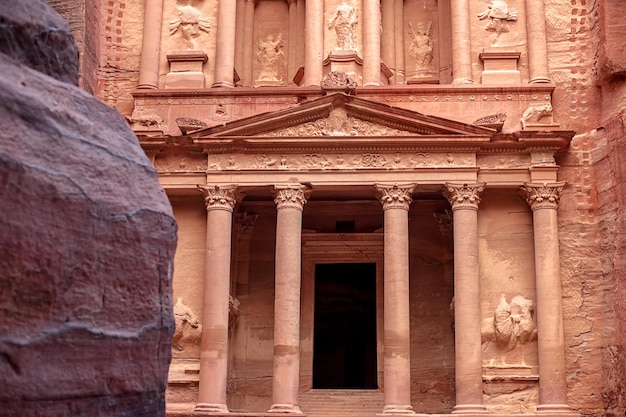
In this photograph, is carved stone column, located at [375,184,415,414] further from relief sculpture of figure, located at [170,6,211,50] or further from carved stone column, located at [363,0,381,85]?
relief sculpture of figure, located at [170,6,211,50]

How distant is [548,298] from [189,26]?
33.6 ft

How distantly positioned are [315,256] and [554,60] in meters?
7.02

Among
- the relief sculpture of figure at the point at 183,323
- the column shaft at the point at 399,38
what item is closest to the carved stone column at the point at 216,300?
the relief sculpture of figure at the point at 183,323

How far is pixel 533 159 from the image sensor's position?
18703 mm

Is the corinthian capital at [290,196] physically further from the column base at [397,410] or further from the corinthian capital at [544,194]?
the corinthian capital at [544,194]

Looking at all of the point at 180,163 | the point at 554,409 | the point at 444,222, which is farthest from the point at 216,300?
the point at 554,409

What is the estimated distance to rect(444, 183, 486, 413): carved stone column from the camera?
1752cm

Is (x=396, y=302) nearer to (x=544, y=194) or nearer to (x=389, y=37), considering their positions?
(x=544, y=194)

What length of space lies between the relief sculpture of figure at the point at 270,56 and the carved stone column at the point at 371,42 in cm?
270

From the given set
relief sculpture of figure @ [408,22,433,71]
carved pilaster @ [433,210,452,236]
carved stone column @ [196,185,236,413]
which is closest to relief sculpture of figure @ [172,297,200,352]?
carved stone column @ [196,185,236,413]

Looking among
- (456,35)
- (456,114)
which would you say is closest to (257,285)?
(456,114)

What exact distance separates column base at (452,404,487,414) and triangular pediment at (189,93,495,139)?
5.44 meters

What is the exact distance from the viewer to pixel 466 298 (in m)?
17.9

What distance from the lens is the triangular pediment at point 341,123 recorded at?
18.4 metres
